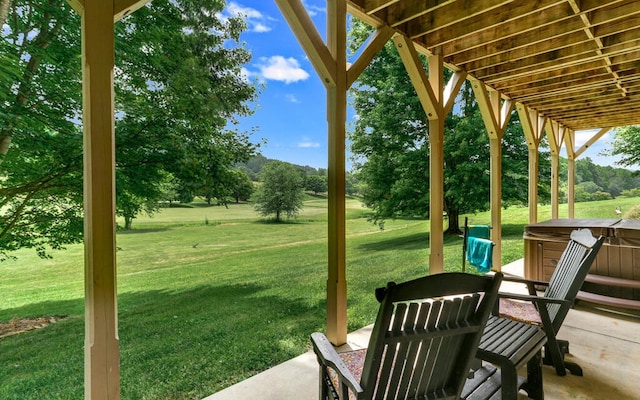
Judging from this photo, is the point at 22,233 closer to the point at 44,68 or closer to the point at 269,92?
the point at 44,68

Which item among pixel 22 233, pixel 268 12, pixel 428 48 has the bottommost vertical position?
pixel 22 233

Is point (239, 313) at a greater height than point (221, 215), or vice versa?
point (221, 215)

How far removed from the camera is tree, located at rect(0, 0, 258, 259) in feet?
11.6

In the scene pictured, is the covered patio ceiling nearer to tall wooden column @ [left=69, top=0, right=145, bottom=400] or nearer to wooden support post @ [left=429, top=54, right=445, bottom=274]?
wooden support post @ [left=429, top=54, right=445, bottom=274]

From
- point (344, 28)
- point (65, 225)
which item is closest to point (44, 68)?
point (65, 225)

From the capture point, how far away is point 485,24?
3146mm

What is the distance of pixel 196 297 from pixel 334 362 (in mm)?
5199

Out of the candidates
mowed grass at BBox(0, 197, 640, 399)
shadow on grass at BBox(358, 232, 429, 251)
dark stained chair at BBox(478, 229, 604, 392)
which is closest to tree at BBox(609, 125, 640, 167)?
mowed grass at BBox(0, 197, 640, 399)

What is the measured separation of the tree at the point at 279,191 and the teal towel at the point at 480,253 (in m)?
5.07

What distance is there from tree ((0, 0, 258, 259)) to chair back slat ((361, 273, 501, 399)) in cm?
421

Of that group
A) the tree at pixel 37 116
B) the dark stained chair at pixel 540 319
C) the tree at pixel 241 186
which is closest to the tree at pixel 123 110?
the tree at pixel 37 116

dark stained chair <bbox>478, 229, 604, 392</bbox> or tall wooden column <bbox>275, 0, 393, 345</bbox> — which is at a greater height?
tall wooden column <bbox>275, 0, 393, 345</bbox>

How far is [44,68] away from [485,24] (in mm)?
5252

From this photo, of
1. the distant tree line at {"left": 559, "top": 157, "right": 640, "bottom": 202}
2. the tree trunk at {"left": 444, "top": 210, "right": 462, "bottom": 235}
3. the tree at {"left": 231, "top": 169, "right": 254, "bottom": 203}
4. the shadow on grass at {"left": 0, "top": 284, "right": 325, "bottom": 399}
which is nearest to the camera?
the shadow on grass at {"left": 0, "top": 284, "right": 325, "bottom": 399}
